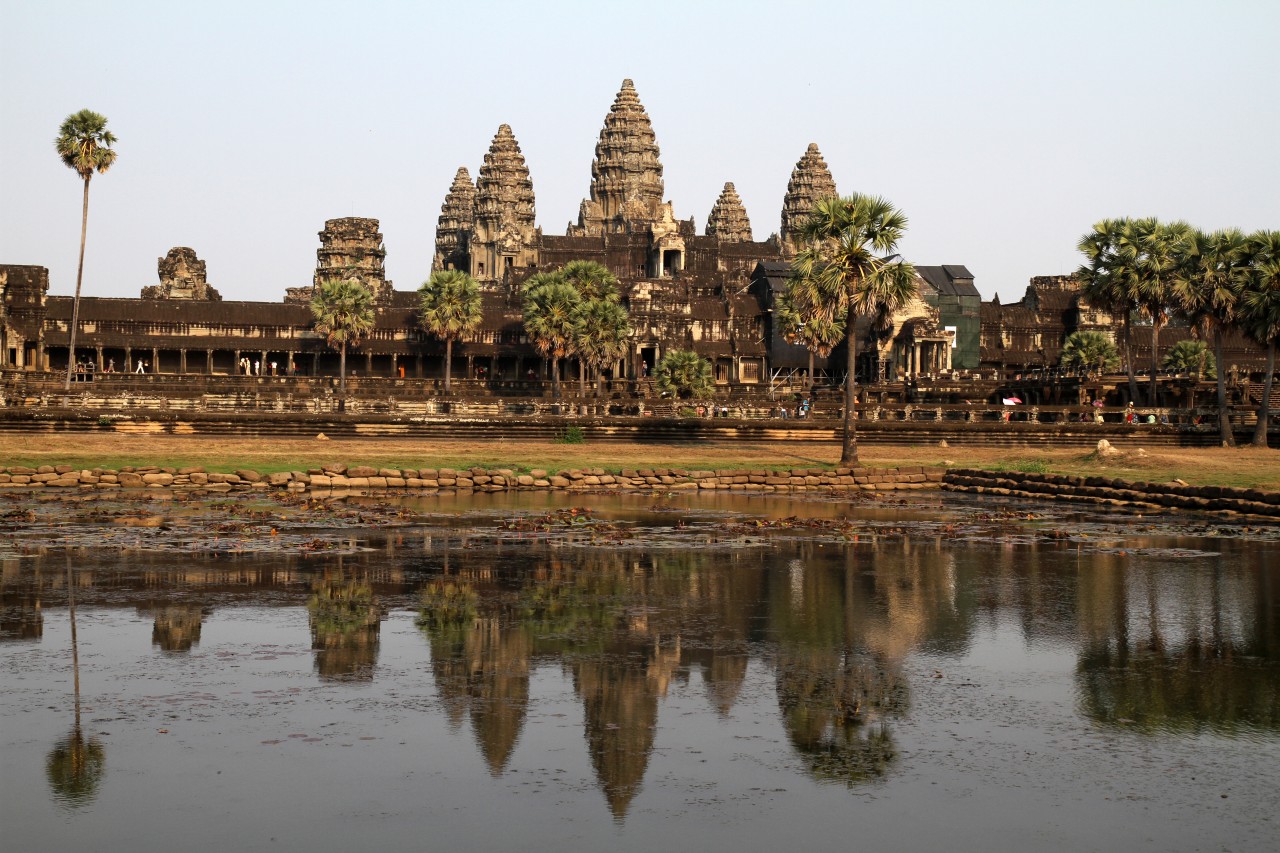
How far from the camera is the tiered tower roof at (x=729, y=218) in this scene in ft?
521

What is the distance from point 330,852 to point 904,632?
7923mm

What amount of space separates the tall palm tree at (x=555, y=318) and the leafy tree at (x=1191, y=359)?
3369 centimetres

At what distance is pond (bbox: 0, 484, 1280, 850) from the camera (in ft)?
27.1

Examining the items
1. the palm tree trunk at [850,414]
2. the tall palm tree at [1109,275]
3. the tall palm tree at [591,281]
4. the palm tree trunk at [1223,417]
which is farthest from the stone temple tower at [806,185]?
the palm tree trunk at [850,414]

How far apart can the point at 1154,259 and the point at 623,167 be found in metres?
93.2

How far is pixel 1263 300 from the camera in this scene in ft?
168

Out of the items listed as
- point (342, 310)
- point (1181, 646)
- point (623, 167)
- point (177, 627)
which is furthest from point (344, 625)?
point (623, 167)

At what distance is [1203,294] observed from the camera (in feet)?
184

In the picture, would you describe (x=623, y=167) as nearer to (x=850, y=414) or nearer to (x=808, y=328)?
(x=808, y=328)

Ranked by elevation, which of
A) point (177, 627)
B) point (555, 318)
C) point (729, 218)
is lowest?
point (177, 627)

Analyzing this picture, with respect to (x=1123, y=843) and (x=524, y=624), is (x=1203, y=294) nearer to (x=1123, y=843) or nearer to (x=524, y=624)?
(x=524, y=624)

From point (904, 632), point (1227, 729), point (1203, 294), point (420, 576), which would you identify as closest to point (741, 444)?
point (1203, 294)

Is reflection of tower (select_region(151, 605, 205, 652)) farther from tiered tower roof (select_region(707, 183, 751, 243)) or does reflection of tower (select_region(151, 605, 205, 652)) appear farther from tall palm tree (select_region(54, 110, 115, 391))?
tiered tower roof (select_region(707, 183, 751, 243))

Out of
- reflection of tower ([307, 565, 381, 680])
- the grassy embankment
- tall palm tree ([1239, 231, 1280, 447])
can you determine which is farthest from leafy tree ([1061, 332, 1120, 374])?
reflection of tower ([307, 565, 381, 680])
